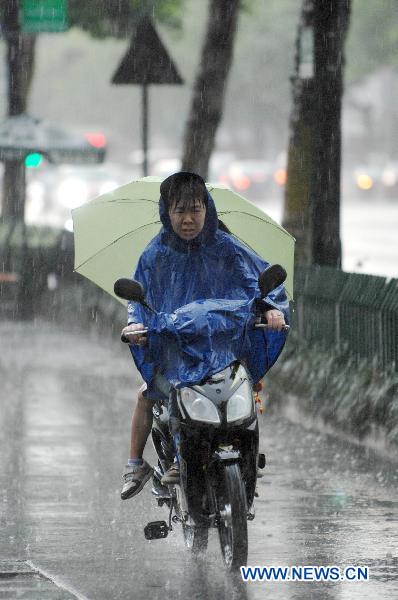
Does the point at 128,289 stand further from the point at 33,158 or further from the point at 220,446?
the point at 33,158

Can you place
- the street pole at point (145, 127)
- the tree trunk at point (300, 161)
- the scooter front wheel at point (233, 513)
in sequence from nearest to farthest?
the scooter front wheel at point (233, 513) → the tree trunk at point (300, 161) → the street pole at point (145, 127)

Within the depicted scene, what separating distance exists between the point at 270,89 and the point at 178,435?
80.9 meters

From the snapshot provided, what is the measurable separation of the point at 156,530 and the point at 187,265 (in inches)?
46.8

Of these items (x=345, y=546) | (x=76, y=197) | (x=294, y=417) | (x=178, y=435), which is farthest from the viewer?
(x=76, y=197)

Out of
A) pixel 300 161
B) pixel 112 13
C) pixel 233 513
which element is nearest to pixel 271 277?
pixel 233 513

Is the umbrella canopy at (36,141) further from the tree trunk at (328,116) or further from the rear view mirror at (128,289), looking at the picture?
the rear view mirror at (128,289)

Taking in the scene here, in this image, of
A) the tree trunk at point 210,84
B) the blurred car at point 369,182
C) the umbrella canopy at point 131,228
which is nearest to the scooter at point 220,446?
the umbrella canopy at point 131,228

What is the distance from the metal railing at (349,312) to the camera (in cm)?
1134

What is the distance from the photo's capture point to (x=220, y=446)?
7320 millimetres

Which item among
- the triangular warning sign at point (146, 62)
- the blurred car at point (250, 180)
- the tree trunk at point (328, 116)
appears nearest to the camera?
the tree trunk at point (328, 116)

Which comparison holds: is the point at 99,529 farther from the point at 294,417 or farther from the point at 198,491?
the point at 294,417

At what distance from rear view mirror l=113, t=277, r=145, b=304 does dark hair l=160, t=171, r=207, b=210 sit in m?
→ 0.59

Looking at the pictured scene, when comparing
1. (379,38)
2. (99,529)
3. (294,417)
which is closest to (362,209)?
(379,38)

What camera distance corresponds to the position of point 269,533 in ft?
27.2
